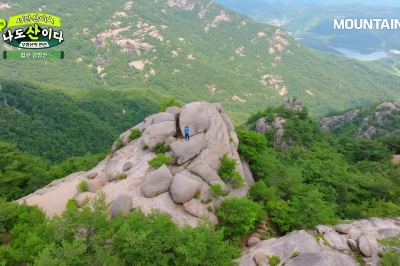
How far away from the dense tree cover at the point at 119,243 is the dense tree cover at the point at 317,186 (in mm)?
7391

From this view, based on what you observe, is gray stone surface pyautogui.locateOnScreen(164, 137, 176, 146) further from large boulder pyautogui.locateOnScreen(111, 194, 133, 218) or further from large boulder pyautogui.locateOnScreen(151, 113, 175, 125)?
large boulder pyautogui.locateOnScreen(111, 194, 133, 218)

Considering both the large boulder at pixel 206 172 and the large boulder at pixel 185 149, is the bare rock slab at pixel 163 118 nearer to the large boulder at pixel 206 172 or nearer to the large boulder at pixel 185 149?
the large boulder at pixel 185 149

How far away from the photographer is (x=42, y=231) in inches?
713

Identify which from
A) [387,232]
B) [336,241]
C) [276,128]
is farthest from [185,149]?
[276,128]

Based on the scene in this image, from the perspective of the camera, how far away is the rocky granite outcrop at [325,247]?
15.5 meters

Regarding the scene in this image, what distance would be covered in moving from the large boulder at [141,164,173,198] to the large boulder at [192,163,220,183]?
2606mm

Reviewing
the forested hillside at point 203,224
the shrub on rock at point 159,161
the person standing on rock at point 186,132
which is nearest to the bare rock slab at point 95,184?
the forested hillside at point 203,224

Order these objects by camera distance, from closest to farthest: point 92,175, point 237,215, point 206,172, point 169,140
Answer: point 237,215 → point 206,172 → point 169,140 → point 92,175

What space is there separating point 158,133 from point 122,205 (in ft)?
28.4

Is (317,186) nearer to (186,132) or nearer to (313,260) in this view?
(186,132)

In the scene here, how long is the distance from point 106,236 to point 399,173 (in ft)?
127

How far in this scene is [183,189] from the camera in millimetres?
22406

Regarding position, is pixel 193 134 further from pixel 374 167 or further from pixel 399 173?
pixel 374 167

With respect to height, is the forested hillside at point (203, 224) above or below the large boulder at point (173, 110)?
below
